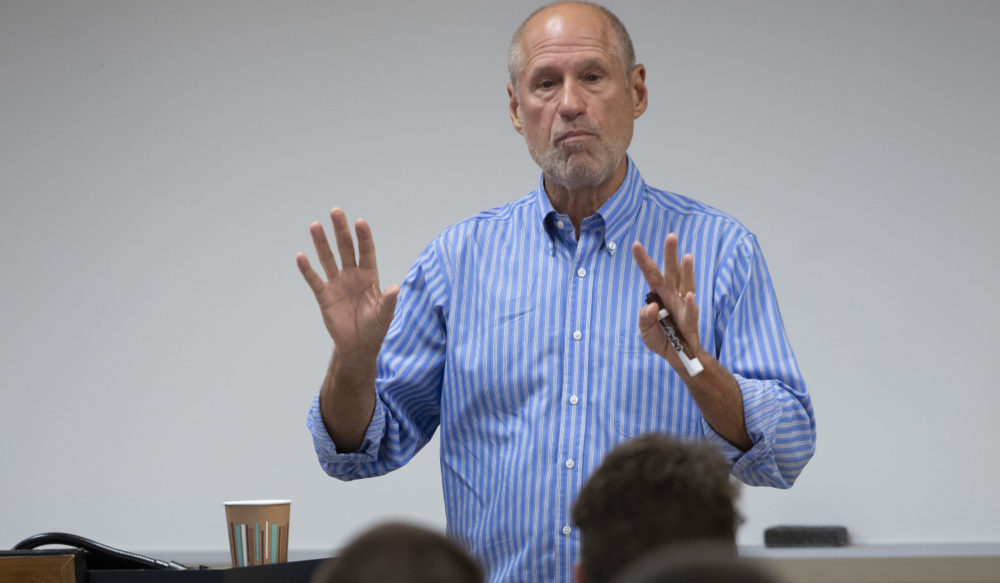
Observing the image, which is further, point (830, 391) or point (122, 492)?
point (122, 492)

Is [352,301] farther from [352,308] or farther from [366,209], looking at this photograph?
[366,209]

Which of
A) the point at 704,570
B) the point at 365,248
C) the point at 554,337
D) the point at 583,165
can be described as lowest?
the point at 704,570

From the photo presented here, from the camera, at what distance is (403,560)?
0.72m

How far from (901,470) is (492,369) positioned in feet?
6.38

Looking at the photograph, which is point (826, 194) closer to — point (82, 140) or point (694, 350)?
point (694, 350)

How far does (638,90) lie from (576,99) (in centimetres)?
20

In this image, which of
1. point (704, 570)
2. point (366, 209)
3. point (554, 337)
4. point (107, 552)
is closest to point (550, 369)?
point (554, 337)

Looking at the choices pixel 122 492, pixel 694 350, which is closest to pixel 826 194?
pixel 694 350

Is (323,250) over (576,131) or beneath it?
beneath

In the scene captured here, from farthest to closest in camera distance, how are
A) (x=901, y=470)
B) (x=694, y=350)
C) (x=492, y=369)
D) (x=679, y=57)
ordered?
(x=679, y=57)
(x=901, y=470)
(x=492, y=369)
(x=694, y=350)

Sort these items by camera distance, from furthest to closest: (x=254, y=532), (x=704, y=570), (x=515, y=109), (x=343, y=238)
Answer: (x=515, y=109), (x=343, y=238), (x=254, y=532), (x=704, y=570)

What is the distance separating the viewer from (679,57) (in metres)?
3.49

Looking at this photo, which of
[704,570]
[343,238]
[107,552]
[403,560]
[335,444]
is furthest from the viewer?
[335,444]

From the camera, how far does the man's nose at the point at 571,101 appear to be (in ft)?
5.97
